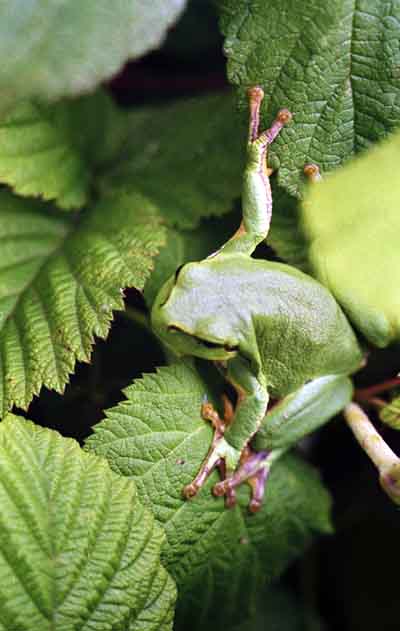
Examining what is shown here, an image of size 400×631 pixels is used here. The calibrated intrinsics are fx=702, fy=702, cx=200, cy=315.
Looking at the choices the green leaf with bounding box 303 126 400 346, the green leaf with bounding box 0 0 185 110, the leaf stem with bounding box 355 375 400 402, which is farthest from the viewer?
the leaf stem with bounding box 355 375 400 402

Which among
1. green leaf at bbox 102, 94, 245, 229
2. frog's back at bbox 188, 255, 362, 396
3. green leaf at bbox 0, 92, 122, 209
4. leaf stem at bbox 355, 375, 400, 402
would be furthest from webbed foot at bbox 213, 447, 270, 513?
green leaf at bbox 0, 92, 122, 209

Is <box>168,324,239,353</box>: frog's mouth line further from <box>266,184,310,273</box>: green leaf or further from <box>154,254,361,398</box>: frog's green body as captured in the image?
<box>266,184,310,273</box>: green leaf

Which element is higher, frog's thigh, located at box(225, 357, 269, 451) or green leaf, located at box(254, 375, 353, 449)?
frog's thigh, located at box(225, 357, 269, 451)

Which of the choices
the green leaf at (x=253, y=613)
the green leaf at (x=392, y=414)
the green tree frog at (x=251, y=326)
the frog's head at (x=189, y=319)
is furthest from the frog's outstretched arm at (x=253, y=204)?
the green leaf at (x=253, y=613)

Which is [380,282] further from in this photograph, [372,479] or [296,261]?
[372,479]

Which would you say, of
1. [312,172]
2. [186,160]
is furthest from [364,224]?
[186,160]
